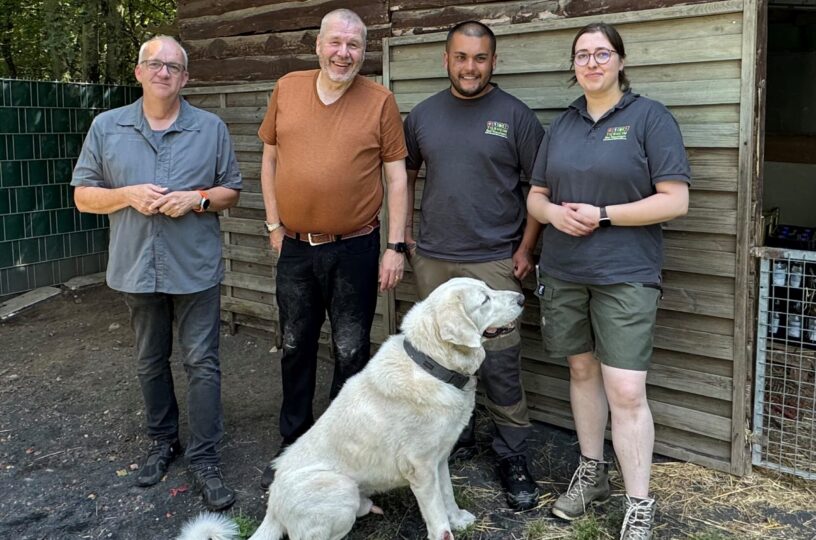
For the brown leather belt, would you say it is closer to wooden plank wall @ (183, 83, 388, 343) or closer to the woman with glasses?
the woman with glasses

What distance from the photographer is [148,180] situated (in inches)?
129

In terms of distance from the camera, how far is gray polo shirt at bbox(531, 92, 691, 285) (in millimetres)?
2734

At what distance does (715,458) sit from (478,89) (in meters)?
2.33

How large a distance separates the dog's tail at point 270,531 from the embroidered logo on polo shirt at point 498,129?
2074 mm

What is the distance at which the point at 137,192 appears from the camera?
3.19 meters

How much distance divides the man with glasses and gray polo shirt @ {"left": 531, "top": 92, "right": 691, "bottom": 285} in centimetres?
173

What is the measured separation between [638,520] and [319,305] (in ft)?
6.12

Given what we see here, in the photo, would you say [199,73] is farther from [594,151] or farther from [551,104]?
[594,151]

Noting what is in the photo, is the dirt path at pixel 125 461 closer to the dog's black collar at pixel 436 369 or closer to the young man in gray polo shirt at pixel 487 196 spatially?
the young man in gray polo shirt at pixel 487 196

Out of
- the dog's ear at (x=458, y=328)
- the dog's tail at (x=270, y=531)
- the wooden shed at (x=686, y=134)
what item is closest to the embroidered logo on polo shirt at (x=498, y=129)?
the wooden shed at (x=686, y=134)

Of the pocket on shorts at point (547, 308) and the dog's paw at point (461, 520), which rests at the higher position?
the pocket on shorts at point (547, 308)

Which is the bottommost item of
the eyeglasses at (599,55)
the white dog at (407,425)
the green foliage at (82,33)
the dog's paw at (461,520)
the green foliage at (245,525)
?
the green foliage at (245,525)

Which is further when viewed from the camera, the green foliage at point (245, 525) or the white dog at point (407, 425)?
the green foliage at point (245, 525)

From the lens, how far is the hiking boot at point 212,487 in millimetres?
3361
